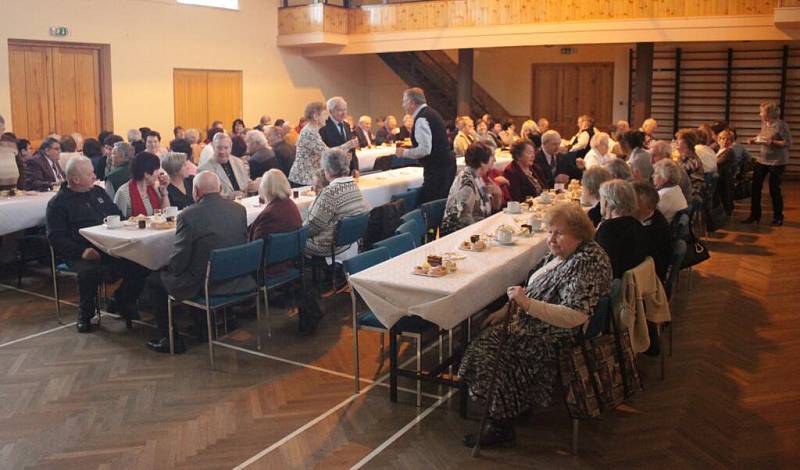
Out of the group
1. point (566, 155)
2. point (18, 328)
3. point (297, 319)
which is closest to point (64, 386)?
point (18, 328)

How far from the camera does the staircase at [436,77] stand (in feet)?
61.1

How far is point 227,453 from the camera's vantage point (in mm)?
3762

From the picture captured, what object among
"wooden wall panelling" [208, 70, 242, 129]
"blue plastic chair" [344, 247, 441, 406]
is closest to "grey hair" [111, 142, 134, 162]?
"blue plastic chair" [344, 247, 441, 406]

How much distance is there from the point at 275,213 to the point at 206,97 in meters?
11.3

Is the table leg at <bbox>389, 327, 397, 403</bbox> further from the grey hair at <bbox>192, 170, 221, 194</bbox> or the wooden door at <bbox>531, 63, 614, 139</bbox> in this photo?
the wooden door at <bbox>531, 63, 614, 139</bbox>

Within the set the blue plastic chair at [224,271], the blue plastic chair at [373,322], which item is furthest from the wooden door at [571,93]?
the blue plastic chair at [373,322]

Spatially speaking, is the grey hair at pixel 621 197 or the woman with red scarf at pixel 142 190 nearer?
the grey hair at pixel 621 197

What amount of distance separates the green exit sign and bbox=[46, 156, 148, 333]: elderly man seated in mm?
8370

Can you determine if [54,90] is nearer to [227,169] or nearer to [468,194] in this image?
[227,169]

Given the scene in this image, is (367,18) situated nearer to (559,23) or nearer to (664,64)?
(559,23)

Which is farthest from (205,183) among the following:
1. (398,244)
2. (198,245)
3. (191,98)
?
(191,98)

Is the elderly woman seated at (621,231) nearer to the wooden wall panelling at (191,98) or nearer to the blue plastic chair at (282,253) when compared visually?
the blue plastic chair at (282,253)

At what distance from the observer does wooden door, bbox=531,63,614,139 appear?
17.9 meters

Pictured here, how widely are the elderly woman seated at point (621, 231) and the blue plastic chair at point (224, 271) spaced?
7.15ft
